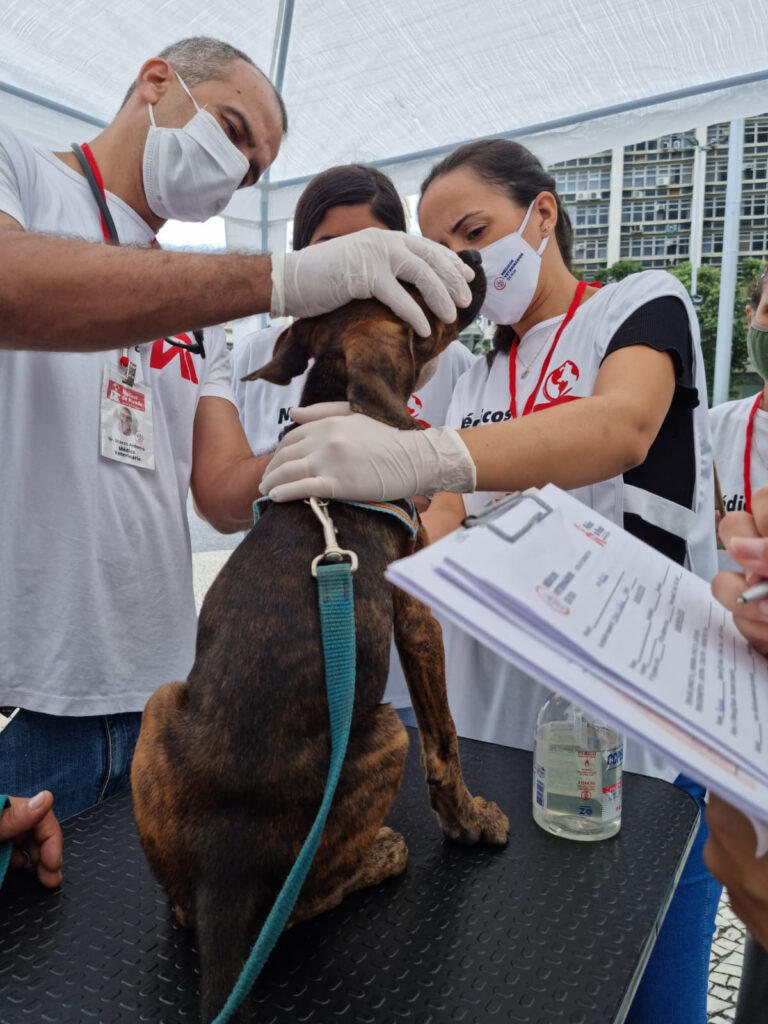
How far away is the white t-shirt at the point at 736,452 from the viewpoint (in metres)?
3.45

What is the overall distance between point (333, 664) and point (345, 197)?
231 centimetres

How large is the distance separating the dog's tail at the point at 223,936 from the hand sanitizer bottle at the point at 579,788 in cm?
68

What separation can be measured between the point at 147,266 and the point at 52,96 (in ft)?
9.79

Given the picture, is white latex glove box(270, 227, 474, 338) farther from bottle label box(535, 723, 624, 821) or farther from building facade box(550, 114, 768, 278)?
building facade box(550, 114, 768, 278)

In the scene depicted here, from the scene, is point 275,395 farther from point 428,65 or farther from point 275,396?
point 428,65

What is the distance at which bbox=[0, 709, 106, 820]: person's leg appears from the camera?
179cm

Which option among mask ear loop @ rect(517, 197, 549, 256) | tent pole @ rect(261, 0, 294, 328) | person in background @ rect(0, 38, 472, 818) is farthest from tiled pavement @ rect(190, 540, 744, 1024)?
tent pole @ rect(261, 0, 294, 328)

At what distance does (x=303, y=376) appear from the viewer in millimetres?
2832

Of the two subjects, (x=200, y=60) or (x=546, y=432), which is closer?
(x=546, y=432)

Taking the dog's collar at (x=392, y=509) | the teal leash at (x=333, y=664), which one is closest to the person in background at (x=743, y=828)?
the teal leash at (x=333, y=664)

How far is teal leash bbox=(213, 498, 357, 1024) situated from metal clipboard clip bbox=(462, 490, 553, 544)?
1.40 feet

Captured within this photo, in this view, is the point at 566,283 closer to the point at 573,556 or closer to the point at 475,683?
the point at 475,683

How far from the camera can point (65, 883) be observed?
1.33 meters

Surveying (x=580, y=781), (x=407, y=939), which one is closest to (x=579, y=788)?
(x=580, y=781)
